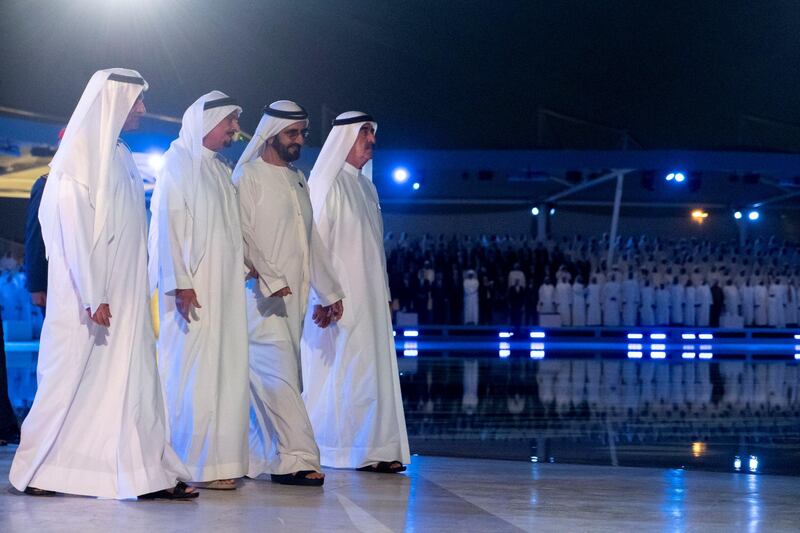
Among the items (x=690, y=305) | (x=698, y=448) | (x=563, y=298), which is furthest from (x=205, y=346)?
(x=690, y=305)

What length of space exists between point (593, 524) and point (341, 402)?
1.55m

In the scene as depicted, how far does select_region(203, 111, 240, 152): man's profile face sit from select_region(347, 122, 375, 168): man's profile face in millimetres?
787

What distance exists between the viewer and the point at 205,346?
14.7 feet

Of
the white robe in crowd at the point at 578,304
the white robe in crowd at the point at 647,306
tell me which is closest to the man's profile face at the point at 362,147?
the white robe in crowd at the point at 578,304

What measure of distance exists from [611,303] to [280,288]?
45.1ft

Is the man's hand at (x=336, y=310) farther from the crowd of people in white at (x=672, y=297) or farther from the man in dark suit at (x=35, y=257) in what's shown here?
the crowd of people in white at (x=672, y=297)

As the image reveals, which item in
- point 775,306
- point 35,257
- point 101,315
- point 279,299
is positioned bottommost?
point 101,315

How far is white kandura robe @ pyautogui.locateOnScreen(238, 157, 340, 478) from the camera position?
15.3 ft

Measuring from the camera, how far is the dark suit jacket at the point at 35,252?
5.29 metres

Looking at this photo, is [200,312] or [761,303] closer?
[200,312]

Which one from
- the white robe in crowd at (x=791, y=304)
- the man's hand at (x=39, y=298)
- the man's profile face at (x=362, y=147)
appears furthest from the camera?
the white robe in crowd at (x=791, y=304)

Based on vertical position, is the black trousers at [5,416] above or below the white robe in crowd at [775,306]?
below

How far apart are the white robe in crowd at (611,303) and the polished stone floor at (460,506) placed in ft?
42.3

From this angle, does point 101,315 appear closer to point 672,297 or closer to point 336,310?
point 336,310
